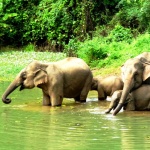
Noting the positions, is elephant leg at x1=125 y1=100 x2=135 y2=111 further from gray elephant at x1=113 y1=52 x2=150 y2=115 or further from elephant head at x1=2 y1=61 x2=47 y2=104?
elephant head at x1=2 y1=61 x2=47 y2=104

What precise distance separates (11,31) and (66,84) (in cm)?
1940

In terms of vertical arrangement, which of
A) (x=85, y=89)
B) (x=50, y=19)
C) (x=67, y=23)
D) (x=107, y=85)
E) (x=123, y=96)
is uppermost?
(x=50, y=19)

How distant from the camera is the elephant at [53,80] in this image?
16.6 m

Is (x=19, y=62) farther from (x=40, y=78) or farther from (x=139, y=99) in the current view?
(x=139, y=99)

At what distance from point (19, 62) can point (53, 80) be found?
36.0ft

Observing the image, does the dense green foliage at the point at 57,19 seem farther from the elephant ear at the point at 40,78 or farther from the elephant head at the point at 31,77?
the elephant ear at the point at 40,78

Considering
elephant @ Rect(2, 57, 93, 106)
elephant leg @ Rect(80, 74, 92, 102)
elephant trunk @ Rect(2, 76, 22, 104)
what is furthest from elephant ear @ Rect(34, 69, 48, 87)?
elephant leg @ Rect(80, 74, 92, 102)

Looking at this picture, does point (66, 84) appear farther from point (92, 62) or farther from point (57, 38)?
point (57, 38)

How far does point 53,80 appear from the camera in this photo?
16.7m

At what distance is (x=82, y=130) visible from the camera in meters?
12.4

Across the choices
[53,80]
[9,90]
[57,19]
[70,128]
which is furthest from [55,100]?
[57,19]

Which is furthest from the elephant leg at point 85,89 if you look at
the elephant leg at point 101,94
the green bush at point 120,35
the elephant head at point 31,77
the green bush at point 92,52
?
the green bush at point 120,35

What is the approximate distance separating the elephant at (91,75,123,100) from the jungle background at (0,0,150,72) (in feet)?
28.1

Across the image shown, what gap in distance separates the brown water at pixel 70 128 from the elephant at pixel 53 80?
31 centimetres
